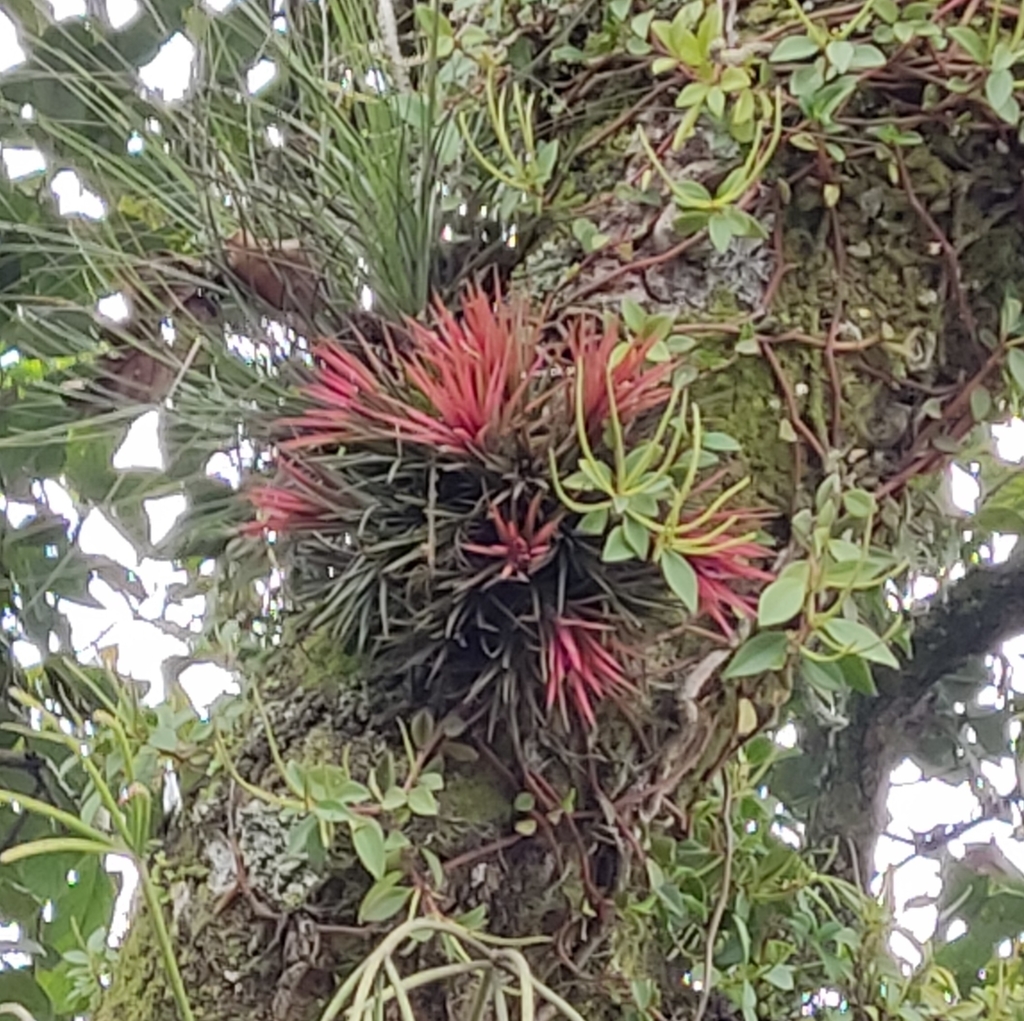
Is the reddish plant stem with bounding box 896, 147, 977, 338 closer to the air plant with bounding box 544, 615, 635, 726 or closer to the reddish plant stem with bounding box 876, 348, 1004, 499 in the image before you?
the reddish plant stem with bounding box 876, 348, 1004, 499

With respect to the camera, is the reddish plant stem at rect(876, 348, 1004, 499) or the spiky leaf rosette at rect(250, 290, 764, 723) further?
the reddish plant stem at rect(876, 348, 1004, 499)

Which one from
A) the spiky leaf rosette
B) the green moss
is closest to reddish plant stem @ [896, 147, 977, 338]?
the spiky leaf rosette

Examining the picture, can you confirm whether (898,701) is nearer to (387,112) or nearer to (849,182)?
(849,182)

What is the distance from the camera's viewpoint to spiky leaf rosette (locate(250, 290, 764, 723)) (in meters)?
0.65

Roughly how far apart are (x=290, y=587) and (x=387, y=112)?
0.75 ft

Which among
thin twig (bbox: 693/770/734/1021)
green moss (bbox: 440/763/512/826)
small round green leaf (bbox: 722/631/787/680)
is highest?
small round green leaf (bbox: 722/631/787/680)

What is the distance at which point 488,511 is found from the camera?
646 mm

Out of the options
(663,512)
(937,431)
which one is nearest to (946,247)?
(937,431)

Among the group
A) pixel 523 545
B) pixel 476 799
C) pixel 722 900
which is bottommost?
pixel 722 900

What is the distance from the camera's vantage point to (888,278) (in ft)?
2.53

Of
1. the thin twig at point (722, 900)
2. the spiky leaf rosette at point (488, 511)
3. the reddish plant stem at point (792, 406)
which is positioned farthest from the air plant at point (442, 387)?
the thin twig at point (722, 900)

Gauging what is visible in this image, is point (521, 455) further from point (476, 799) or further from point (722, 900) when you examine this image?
point (722, 900)

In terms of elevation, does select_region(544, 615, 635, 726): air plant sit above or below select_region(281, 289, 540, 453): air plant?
below

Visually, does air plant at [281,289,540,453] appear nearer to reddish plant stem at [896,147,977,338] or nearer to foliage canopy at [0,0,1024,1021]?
foliage canopy at [0,0,1024,1021]
